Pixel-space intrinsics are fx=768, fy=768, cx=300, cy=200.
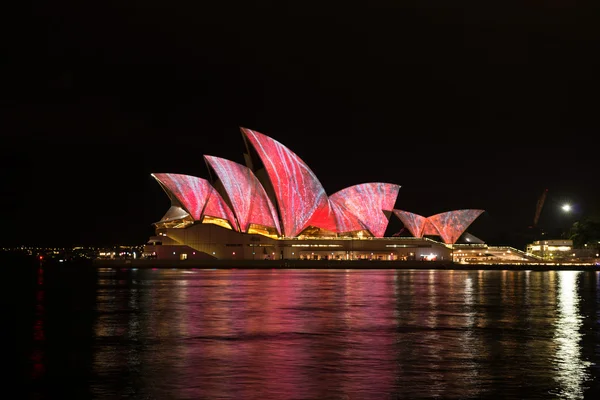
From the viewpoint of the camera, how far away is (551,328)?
23.1 meters

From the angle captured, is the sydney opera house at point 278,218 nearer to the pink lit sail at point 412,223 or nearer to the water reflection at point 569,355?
the pink lit sail at point 412,223

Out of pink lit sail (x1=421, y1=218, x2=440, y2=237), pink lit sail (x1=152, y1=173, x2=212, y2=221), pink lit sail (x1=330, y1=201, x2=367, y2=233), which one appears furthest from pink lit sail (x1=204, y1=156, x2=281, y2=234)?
pink lit sail (x1=421, y1=218, x2=440, y2=237)

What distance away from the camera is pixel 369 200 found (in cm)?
9125

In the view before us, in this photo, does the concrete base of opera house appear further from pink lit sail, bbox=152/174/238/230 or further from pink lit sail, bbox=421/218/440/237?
pink lit sail, bbox=421/218/440/237

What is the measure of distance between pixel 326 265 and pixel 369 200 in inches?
366

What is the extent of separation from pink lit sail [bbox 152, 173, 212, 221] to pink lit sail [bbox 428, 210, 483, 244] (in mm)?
34696

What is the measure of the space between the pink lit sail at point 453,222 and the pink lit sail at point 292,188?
62.0ft

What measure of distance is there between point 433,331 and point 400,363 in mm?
5990

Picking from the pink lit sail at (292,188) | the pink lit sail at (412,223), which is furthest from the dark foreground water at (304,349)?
the pink lit sail at (412,223)

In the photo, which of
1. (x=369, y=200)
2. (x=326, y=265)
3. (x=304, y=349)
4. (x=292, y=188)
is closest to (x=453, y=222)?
(x=369, y=200)

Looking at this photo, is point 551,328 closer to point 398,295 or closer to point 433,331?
point 433,331

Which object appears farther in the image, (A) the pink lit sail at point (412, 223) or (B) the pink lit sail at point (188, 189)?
(A) the pink lit sail at point (412, 223)

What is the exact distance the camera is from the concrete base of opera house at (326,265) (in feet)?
285

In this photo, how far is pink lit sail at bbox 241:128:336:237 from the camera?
248ft
